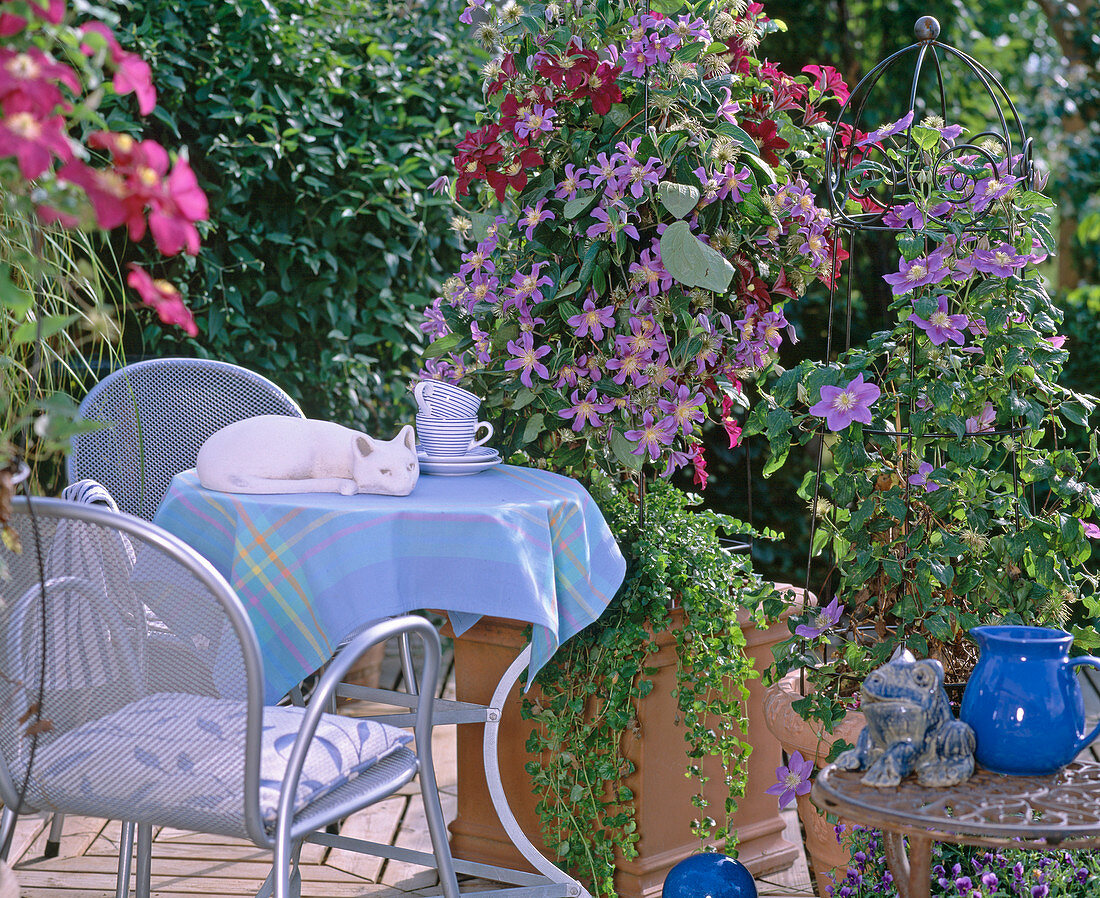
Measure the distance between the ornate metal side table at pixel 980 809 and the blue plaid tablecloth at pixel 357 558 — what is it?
0.63m

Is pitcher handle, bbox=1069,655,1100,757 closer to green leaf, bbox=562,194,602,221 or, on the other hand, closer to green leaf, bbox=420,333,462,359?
green leaf, bbox=562,194,602,221

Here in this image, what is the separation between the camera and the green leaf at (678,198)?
202cm

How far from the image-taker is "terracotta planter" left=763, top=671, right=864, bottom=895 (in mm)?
1963

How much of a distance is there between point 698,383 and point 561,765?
0.75 meters

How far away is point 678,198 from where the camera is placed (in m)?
2.01

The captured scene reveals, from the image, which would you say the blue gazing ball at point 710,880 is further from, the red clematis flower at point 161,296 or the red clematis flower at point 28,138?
the red clematis flower at point 28,138

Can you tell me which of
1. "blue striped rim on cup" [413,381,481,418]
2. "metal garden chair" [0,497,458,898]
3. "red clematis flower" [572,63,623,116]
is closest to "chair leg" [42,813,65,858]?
"metal garden chair" [0,497,458,898]

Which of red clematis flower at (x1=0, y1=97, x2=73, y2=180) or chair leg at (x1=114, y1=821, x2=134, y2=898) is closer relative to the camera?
red clematis flower at (x1=0, y1=97, x2=73, y2=180)

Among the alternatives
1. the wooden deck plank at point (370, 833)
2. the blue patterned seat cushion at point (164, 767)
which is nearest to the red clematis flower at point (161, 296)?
the blue patterned seat cushion at point (164, 767)

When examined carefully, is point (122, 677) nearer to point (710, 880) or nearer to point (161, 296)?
point (161, 296)

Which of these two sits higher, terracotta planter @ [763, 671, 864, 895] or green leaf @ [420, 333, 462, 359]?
green leaf @ [420, 333, 462, 359]

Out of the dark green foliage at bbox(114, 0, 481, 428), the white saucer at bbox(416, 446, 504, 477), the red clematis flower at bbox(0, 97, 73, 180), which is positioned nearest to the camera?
the red clematis flower at bbox(0, 97, 73, 180)

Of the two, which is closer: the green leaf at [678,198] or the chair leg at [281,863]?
the chair leg at [281,863]

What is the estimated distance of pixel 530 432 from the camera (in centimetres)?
217
